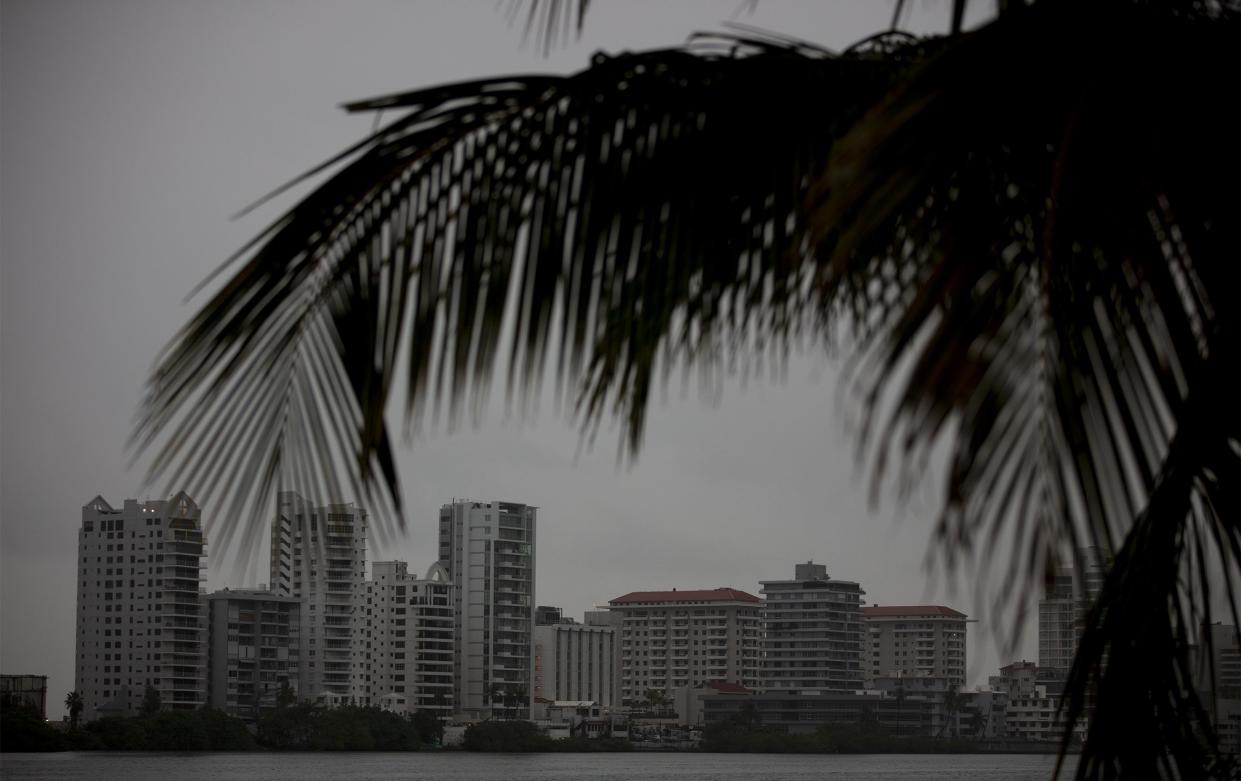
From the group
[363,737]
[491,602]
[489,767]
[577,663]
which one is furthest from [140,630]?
[577,663]

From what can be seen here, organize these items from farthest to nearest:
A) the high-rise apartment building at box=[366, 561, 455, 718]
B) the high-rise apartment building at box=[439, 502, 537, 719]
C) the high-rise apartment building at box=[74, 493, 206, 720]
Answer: the high-rise apartment building at box=[439, 502, 537, 719]
the high-rise apartment building at box=[366, 561, 455, 718]
the high-rise apartment building at box=[74, 493, 206, 720]

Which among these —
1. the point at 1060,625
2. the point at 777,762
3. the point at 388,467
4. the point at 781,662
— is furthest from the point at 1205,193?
the point at 781,662

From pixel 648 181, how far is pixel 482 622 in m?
80.7

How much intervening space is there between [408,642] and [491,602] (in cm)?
710

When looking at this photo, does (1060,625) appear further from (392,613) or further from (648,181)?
(392,613)

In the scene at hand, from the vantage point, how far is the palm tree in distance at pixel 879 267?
92 centimetres

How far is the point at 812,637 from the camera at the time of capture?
87562 millimetres

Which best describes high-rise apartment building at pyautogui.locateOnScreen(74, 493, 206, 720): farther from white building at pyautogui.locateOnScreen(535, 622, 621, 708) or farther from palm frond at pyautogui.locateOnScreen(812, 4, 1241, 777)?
palm frond at pyautogui.locateOnScreen(812, 4, 1241, 777)

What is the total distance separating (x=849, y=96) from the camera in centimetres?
134

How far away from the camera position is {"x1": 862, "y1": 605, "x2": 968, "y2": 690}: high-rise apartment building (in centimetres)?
8731

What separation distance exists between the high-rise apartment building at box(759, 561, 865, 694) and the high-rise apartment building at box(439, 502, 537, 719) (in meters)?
14.2

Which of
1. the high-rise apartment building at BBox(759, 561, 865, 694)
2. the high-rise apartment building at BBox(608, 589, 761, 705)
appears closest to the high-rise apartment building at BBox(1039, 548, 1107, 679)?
the high-rise apartment building at BBox(759, 561, 865, 694)

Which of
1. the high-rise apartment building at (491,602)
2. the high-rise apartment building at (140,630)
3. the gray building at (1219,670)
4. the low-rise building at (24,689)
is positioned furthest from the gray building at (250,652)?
the gray building at (1219,670)

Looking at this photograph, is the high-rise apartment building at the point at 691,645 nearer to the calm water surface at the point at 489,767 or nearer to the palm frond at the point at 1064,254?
the calm water surface at the point at 489,767
